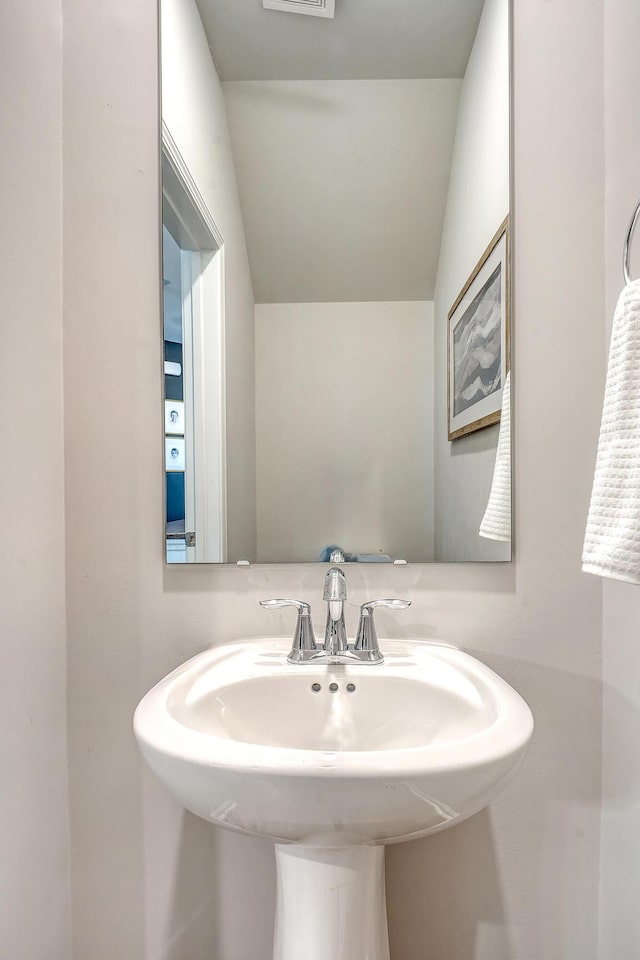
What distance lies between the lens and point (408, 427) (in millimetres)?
1079

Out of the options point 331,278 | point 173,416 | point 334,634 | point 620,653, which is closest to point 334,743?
point 334,634

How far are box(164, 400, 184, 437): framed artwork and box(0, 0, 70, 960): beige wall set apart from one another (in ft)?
0.63

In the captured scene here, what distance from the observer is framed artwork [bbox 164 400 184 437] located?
3.53ft

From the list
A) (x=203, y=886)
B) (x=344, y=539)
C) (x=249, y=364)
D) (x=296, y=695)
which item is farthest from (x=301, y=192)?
(x=203, y=886)

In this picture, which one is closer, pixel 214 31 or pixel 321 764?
pixel 321 764

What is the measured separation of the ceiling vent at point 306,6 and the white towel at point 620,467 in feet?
2.45

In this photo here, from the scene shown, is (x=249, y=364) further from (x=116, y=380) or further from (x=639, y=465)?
(x=639, y=465)

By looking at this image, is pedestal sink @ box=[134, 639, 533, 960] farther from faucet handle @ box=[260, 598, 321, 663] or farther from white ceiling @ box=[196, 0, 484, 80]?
white ceiling @ box=[196, 0, 484, 80]

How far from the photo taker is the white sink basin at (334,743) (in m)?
0.60

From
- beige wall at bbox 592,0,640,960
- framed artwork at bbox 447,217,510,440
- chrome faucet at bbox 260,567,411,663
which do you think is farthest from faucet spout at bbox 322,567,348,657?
beige wall at bbox 592,0,640,960

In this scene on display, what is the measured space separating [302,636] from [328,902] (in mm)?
361

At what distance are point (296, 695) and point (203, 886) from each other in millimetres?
447

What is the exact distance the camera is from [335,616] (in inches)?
37.6

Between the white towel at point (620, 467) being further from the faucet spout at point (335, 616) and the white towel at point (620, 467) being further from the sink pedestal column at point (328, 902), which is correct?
the sink pedestal column at point (328, 902)
